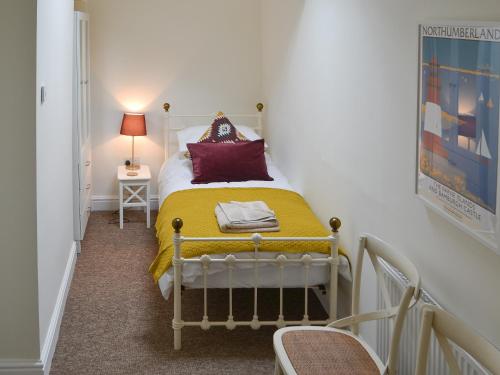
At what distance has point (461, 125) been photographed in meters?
2.53

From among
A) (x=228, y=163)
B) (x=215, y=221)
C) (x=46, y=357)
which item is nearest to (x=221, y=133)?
(x=228, y=163)

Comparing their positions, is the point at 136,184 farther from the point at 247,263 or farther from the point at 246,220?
the point at 247,263

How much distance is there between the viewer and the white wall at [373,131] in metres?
2.60

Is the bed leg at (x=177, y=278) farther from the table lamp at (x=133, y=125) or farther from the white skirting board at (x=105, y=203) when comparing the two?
the white skirting board at (x=105, y=203)

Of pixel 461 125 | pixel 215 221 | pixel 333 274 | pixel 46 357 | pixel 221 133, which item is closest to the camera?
pixel 461 125

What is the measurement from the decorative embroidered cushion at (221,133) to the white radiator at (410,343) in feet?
9.11

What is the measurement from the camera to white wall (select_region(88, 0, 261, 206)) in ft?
21.1

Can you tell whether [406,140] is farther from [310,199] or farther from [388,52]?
[310,199]

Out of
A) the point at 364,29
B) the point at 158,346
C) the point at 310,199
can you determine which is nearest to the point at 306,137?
the point at 310,199

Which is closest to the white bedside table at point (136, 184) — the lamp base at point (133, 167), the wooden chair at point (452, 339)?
the lamp base at point (133, 167)

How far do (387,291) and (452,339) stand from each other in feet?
2.69

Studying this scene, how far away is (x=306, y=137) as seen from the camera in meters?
5.09

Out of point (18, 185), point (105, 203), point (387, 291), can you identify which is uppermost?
point (18, 185)

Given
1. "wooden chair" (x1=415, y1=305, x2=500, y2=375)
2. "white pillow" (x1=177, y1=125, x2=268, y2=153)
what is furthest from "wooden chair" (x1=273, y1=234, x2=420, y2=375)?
"white pillow" (x1=177, y1=125, x2=268, y2=153)
